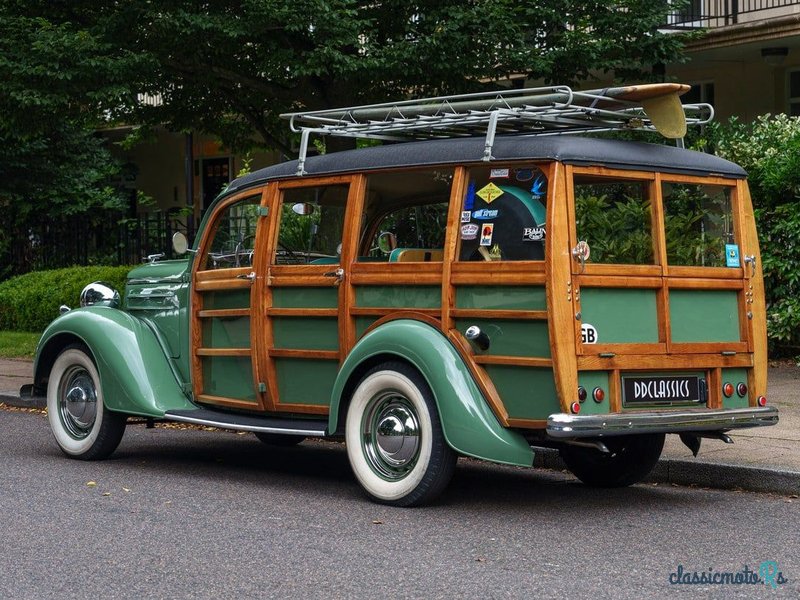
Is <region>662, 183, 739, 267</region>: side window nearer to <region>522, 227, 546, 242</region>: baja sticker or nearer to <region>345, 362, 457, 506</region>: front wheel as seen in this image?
<region>522, 227, 546, 242</region>: baja sticker

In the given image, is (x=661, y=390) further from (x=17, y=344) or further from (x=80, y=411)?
(x=17, y=344)

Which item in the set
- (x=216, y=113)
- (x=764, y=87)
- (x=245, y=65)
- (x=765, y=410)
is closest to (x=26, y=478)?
(x=765, y=410)

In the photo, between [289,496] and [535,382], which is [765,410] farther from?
[289,496]

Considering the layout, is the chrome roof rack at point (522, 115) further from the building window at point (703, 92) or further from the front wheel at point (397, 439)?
the building window at point (703, 92)

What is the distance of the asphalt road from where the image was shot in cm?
571

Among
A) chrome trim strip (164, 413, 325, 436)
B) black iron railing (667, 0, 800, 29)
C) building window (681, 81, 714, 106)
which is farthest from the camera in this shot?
building window (681, 81, 714, 106)

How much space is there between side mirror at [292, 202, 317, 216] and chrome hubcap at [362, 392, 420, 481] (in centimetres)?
148

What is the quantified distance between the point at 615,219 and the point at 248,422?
8.71ft

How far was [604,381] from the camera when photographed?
23.4ft

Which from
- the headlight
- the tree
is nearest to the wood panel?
the headlight

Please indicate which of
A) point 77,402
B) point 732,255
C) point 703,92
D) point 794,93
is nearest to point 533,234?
point 732,255

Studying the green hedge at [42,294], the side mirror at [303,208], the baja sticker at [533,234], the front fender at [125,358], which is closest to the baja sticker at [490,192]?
the baja sticker at [533,234]

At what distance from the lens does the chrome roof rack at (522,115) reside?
24.5ft

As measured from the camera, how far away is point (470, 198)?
7539 mm
